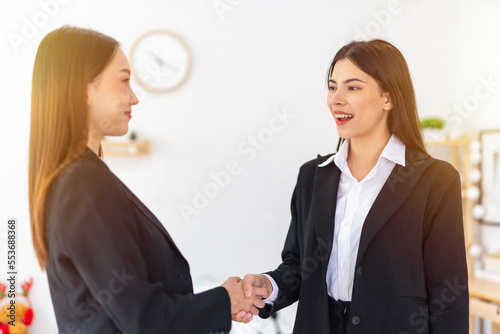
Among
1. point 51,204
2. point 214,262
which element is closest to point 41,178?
point 51,204

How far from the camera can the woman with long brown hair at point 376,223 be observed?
131 cm

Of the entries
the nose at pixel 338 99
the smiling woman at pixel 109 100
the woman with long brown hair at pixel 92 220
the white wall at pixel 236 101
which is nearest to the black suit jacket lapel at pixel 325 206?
the nose at pixel 338 99

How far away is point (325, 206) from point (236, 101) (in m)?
1.60

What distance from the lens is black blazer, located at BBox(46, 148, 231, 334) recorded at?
3.12ft

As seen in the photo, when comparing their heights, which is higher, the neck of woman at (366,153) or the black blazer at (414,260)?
the neck of woman at (366,153)

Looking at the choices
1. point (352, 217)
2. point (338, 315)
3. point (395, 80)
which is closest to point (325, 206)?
point (352, 217)

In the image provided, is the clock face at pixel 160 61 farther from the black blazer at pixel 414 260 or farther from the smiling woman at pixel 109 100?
the black blazer at pixel 414 260

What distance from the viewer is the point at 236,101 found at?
9.57ft

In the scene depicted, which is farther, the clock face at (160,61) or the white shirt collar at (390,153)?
the clock face at (160,61)

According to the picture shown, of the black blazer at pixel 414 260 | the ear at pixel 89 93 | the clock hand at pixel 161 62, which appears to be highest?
the clock hand at pixel 161 62

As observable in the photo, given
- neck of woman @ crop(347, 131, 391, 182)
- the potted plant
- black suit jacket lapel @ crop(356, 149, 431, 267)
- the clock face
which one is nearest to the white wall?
the clock face

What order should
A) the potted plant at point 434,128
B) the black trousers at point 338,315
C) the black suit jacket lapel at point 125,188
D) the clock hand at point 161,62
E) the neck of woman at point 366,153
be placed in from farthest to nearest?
the clock hand at point 161,62, the potted plant at point 434,128, the neck of woman at point 366,153, the black trousers at point 338,315, the black suit jacket lapel at point 125,188

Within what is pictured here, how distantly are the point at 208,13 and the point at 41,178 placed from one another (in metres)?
2.13

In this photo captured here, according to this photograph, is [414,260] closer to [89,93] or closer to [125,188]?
[125,188]
